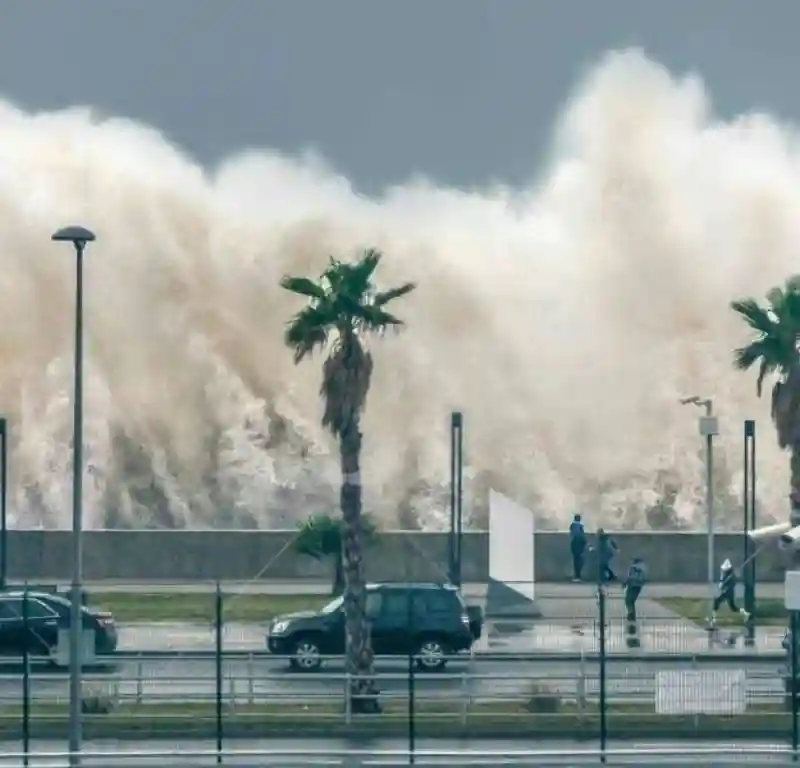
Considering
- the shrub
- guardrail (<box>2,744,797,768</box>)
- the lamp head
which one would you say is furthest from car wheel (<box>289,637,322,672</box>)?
the lamp head

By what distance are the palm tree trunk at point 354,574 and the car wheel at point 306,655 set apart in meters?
0.93

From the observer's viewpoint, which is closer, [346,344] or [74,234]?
[74,234]

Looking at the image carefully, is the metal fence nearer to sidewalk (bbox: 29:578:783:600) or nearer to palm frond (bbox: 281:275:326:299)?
palm frond (bbox: 281:275:326:299)

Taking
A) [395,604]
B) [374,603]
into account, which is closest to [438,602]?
[395,604]

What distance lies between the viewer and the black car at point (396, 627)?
2983 cm

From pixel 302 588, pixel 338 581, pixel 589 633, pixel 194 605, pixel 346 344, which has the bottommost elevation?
pixel 589 633

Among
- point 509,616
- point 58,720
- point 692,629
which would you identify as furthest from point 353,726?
point 692,629

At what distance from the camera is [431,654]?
29406 millimetres

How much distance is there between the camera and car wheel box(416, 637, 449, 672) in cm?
Answer: 2917

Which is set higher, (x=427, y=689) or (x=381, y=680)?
(x=381, y=680)

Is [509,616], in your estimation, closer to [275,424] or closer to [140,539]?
[140,539]

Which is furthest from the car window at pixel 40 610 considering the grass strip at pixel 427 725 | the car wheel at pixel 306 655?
the grass strip at pixel 427 725

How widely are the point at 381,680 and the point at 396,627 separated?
10.1ft

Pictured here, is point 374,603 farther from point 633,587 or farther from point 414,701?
point 414,701
